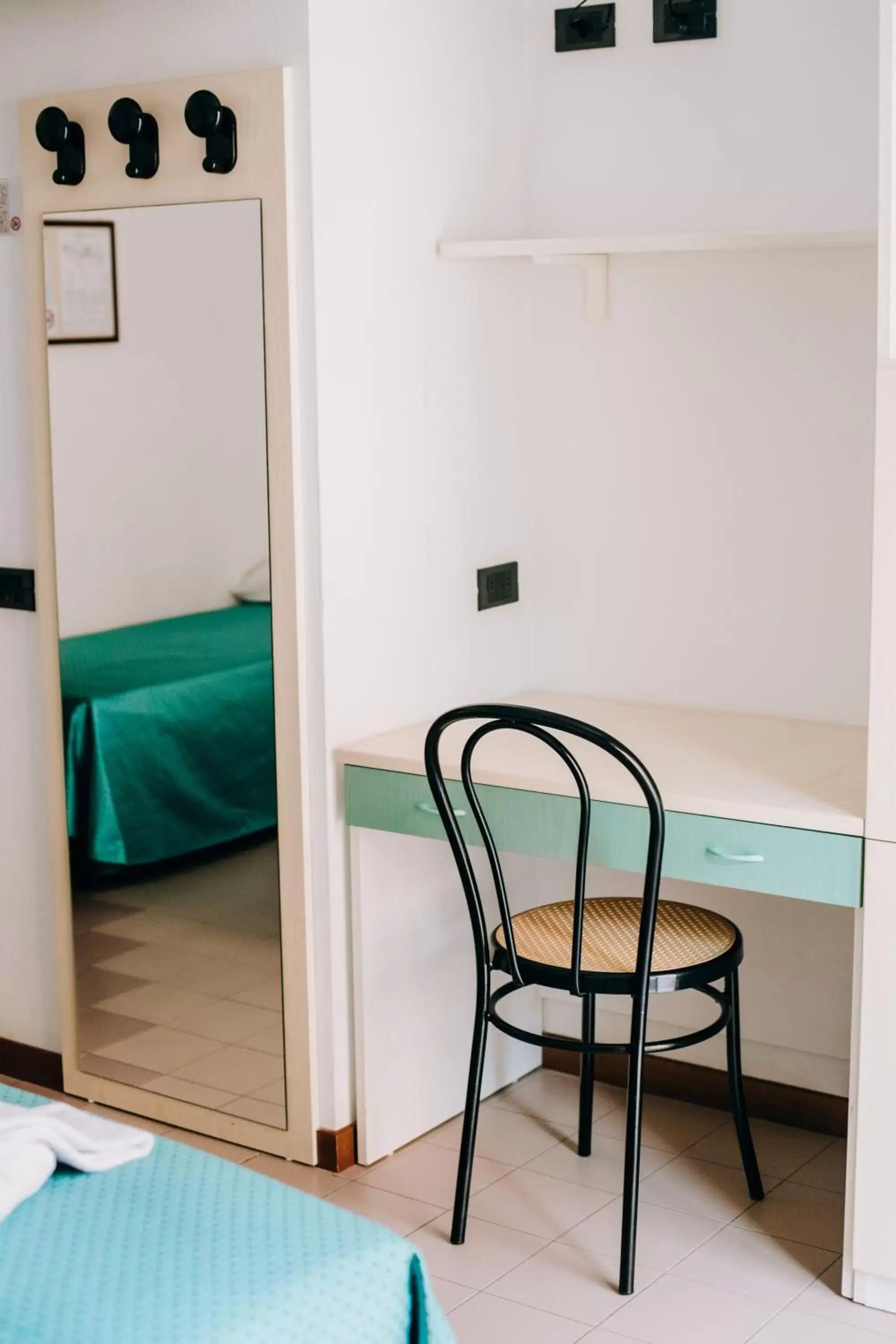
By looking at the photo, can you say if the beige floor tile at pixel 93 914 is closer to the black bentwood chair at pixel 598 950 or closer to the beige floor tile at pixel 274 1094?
the beige floor tile at pixel 274 1094

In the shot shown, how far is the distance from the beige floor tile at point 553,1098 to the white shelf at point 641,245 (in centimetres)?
157

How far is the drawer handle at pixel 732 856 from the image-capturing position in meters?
2.36

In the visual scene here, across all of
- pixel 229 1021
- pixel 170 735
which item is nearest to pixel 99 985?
pixel 229 1021

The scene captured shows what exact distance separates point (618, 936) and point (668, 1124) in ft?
2.00

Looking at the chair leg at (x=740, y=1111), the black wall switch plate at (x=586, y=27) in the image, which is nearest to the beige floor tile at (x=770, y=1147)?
the chair leg at (x=740, y=1111)

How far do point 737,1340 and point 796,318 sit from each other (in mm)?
1660

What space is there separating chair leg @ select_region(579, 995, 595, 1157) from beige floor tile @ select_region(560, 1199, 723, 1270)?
0.19 meters

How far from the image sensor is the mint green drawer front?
231 centimetres

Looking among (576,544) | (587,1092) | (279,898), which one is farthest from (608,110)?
(587,1092)

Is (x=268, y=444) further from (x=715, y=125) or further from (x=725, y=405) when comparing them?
(x=715, y=125)

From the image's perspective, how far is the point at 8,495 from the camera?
10.1 ft

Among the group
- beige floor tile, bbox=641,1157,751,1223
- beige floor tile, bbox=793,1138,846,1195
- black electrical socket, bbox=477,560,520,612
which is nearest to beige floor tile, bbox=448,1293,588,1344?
beige floor tile, bbox=641,1157,751,1223

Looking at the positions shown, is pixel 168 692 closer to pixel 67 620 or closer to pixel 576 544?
pixel 67 620

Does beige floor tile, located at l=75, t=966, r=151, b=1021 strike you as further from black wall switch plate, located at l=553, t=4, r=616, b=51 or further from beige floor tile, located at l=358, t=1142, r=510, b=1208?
black wall switch plate, located at l=553, t=4, r=616, b=51
